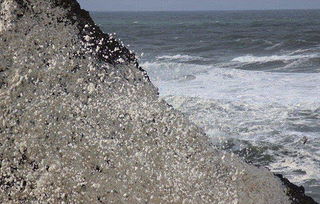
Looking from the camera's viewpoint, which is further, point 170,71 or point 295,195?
point 170,71

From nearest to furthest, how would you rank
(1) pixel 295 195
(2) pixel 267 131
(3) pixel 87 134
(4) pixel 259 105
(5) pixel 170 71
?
(3) pixel 87 134
(1) pixel 295 195
(2) pixel 267 131
(4) pixel 259 105
(5) pixel 170 71

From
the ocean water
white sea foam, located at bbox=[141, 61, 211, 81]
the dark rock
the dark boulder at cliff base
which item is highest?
the dark boulder at cliff base

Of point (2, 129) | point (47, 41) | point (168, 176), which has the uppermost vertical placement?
point (47, 41)

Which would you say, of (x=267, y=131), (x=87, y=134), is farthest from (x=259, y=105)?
(x=87, y=134)

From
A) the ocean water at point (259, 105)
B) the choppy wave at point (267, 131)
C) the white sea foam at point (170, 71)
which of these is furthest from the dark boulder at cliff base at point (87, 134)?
the white sea foam at point (170, 71)

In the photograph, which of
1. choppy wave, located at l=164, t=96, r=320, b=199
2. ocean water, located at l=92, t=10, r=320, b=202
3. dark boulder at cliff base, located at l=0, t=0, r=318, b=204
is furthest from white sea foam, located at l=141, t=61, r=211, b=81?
dark boulder at cliff base, located at l=0, t=0, r=318, b=204

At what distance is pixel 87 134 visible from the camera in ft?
6.16

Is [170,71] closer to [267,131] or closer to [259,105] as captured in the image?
[259,105]

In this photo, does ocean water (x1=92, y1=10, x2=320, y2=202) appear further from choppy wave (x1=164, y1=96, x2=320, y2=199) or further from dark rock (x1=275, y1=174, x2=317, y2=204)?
dark rock (x1=275, y1=174, x2=317, y2=204)

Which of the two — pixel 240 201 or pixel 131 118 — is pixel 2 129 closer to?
pixel 131 118

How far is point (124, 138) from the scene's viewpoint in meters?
1.92

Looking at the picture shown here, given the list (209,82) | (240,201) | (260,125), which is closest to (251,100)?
(260,125)

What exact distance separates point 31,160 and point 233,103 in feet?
25.8

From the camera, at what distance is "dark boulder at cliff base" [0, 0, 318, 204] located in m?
1.77
